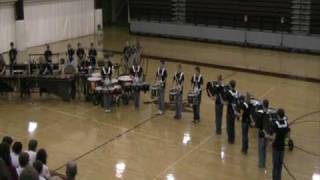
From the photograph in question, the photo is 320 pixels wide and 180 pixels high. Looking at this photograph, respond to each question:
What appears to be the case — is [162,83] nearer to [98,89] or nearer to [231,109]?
[98,89]

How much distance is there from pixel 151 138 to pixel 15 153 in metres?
6.05

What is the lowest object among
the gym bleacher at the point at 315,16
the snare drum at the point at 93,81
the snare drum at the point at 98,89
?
the snare drum at the point at 98,89

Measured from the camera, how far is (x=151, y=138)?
579 inches

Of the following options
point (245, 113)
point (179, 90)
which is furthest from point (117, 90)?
point (245, 113)

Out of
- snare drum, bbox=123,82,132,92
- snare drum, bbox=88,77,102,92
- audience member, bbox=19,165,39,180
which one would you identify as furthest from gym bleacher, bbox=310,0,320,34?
audience member, bbox=19,165,39,180

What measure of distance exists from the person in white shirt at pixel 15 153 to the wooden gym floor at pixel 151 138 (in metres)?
3.02

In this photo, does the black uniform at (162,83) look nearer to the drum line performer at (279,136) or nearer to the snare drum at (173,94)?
the snare drum at (173,94)

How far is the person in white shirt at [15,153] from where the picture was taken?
896cm

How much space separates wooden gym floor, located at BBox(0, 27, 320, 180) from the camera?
12.4 metres

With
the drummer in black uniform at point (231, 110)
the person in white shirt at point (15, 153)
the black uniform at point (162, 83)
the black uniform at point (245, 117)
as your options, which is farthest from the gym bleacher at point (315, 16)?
the person in white shirt at point (15, 153)

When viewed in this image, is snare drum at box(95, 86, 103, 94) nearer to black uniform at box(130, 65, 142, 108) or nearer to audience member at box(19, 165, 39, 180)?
black uniform at box(130, 65, 142, 108)

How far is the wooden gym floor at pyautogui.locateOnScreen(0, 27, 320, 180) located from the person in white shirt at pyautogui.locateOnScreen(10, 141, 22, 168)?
3.02 m

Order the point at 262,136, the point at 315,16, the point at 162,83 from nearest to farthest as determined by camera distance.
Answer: the point at 262,136
the point at 162,83
the point at 315,16

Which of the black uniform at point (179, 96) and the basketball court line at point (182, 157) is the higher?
the black uniform at point (179, 96)
